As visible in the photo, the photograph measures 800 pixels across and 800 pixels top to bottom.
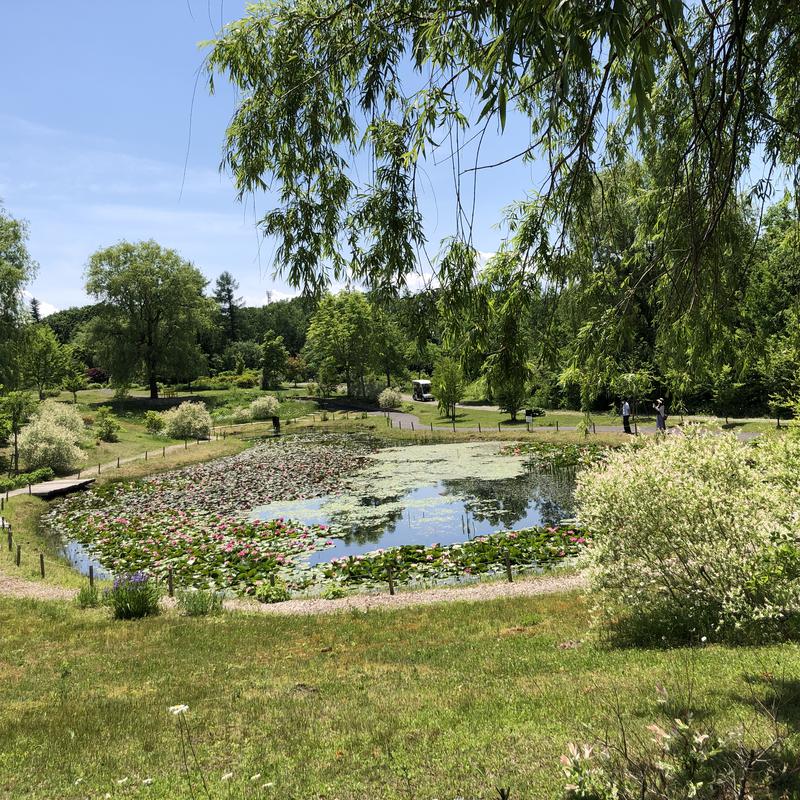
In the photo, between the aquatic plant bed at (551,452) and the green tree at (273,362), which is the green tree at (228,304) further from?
the aquatic plant bed at (551,452)

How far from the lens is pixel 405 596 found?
12.3m

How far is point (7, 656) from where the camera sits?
9.13 m

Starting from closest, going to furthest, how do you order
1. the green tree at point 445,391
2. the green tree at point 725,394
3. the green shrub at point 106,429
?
the green tree at point 725,394
the green shrub at point 106,429
the green tree at point 445,391

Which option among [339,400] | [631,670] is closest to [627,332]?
[631,670]

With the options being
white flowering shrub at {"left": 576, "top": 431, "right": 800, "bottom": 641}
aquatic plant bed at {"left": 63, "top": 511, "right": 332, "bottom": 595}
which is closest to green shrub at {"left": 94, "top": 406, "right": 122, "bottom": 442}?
aquatic plant bed at {"left": 63, "top": 511, "right": 332, "bottom": 595}

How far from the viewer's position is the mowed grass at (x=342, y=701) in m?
4.65

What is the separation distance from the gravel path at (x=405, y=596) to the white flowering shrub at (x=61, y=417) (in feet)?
78.4

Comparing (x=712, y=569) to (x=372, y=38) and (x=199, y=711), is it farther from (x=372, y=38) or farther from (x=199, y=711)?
(x=372, y=38)

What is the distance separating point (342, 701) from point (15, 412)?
33930mm

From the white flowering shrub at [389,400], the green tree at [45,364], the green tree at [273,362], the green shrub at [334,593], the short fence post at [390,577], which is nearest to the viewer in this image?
the short fence post at [390,577]

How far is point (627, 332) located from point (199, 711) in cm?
605

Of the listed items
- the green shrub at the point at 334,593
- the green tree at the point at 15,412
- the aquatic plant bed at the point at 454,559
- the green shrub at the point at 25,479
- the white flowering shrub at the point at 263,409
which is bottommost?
the green shrub at the point at 25,479

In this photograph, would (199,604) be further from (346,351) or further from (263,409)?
(346,351)

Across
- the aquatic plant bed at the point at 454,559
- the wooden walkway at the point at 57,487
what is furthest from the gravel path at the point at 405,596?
the wooden walkway at the point at 57,487
